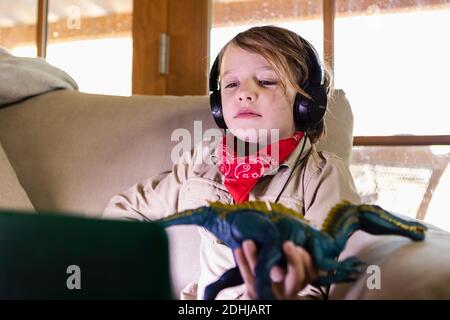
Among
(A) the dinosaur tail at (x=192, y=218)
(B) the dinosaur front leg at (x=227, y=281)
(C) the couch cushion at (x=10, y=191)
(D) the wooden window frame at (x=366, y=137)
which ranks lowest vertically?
(B) the dinosaur front leg at (x=227, y=281)

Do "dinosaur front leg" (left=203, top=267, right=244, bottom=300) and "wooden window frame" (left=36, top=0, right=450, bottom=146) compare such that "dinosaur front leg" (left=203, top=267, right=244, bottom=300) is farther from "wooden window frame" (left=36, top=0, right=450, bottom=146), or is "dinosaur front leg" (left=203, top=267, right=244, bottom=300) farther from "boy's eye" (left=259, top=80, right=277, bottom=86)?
"wooden window frame" (left=36, top=0, right=450, bottom=146)

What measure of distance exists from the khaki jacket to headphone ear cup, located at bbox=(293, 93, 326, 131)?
0.16 ft

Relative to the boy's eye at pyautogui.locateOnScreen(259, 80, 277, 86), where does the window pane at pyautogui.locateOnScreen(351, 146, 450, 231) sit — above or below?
below

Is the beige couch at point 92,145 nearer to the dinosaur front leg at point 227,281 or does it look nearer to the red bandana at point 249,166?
the red bandana at point 249,166

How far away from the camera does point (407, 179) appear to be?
1.17 m

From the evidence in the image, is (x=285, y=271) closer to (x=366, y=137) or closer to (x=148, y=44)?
(x=366, y=137)

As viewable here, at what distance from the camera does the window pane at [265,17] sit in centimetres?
124

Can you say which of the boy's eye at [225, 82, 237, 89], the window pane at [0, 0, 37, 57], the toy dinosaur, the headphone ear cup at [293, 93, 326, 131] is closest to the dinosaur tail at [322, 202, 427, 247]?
the toy dinosaur

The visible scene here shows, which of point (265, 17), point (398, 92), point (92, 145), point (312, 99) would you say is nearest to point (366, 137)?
point (398, 92)

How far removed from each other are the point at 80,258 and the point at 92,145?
0.78 meters

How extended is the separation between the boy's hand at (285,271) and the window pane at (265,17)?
917 mm

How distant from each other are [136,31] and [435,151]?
87 cm

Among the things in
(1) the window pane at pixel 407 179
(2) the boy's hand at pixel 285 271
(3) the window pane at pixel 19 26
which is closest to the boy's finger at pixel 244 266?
(2) the boy's hand at pixel 285 271

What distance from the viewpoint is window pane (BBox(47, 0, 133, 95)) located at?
1439mm
